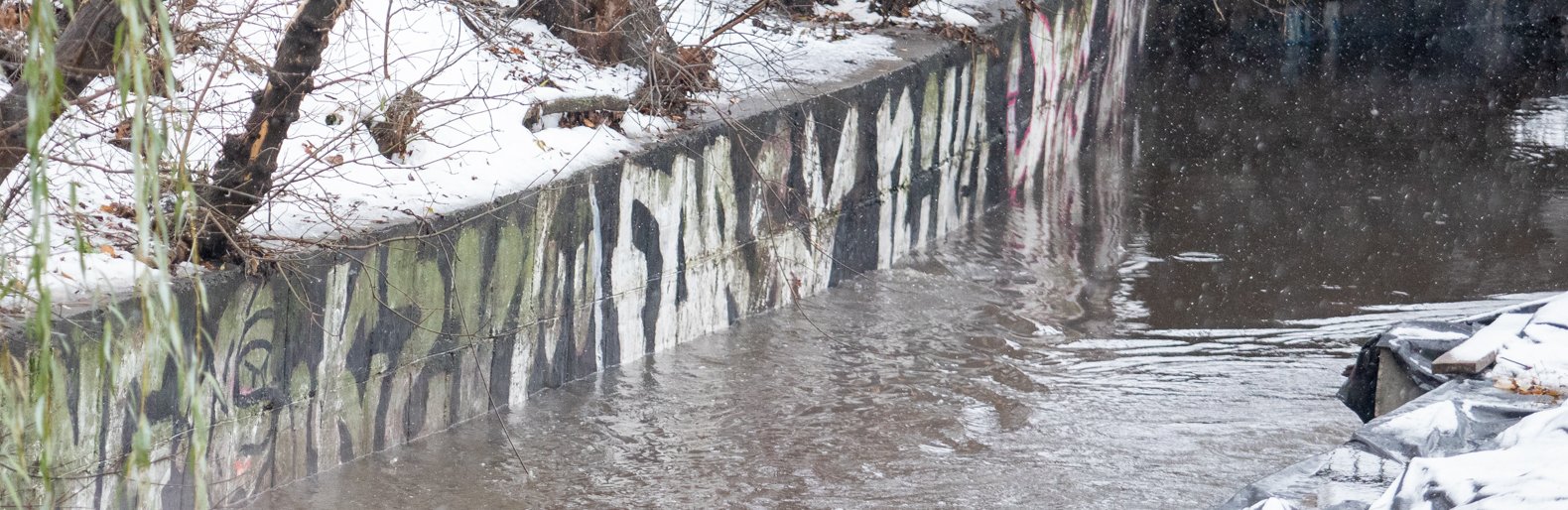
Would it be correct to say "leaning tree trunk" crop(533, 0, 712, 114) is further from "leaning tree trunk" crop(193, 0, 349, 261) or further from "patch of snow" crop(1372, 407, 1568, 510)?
"patch of snow" crop(1372, 407, 1568, 510)

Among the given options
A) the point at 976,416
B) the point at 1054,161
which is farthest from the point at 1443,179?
the point at 976,416

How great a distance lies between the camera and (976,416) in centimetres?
679

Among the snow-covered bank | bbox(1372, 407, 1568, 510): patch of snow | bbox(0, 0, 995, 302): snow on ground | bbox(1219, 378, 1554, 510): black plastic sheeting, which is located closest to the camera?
bbox(1372, 407, 1568, 510): patch of snow

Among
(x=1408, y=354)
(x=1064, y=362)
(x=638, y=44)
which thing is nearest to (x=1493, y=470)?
(x=1408, y=354)

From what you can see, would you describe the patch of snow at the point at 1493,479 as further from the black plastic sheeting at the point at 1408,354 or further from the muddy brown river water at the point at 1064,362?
the muddy brown river water at the point at 1064,362

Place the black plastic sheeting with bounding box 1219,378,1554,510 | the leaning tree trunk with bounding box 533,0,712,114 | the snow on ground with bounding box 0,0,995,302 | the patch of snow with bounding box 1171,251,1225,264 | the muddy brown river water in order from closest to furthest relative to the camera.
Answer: the black plastic sheeting with bounding box 1219,378,1554,510
the snow on ground with bounding box 0,0,995,302
the muddy brown river water
the leaning tree trunk with bounding box 533,0,712,114
the patch of snow with bounding box 1171,251,1225,264

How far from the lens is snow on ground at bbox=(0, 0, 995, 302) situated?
5160 mm

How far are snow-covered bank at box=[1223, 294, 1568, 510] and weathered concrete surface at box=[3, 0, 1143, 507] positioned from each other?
299 cm

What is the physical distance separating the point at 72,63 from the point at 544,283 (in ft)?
8.95

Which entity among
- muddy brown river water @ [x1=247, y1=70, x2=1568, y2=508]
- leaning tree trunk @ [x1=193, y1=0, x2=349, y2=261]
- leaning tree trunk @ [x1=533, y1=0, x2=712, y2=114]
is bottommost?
muddy brown river water @ [x1=247, y1=70, x2=1568, y2=508]

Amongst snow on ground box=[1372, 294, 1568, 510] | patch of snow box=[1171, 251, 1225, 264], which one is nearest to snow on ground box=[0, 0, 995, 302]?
patch of snow box=[1171, 251, 1225, 264]

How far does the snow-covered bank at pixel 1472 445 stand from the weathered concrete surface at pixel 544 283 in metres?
2.99

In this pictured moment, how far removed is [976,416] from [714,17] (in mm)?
4362

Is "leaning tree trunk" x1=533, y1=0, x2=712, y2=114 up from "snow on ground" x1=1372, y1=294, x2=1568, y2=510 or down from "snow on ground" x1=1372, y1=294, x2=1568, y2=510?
up
